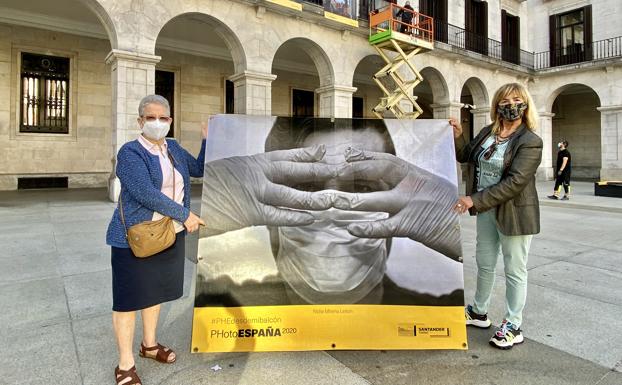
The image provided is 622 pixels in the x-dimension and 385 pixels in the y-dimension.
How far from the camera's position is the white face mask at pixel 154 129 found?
7.84ft

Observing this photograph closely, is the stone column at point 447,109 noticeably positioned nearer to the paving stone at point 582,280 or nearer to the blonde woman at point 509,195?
the paving stone at point 582,280

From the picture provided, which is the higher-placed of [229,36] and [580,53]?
[580,53]

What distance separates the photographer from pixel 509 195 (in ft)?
8.96

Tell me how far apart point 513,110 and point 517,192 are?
619 mm

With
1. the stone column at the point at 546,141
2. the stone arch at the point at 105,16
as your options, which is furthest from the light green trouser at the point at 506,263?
the stone column at the point at 546,141

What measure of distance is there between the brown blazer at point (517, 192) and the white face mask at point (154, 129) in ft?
7.17

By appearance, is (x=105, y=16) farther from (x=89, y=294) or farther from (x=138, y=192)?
(x=138, y=192)

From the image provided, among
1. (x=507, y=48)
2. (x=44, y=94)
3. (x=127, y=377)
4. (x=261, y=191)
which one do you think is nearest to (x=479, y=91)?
(x=507, y=48)

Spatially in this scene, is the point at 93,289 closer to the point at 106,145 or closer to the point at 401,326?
the point at 401,326

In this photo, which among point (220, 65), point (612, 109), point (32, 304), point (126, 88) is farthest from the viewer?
point (612, 109)

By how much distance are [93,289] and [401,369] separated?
10.7 feet

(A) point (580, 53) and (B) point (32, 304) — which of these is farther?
(A) point (580, 53)

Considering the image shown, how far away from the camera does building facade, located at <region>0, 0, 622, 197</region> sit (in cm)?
1187

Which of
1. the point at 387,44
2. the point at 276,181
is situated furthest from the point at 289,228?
the point at 387,44
